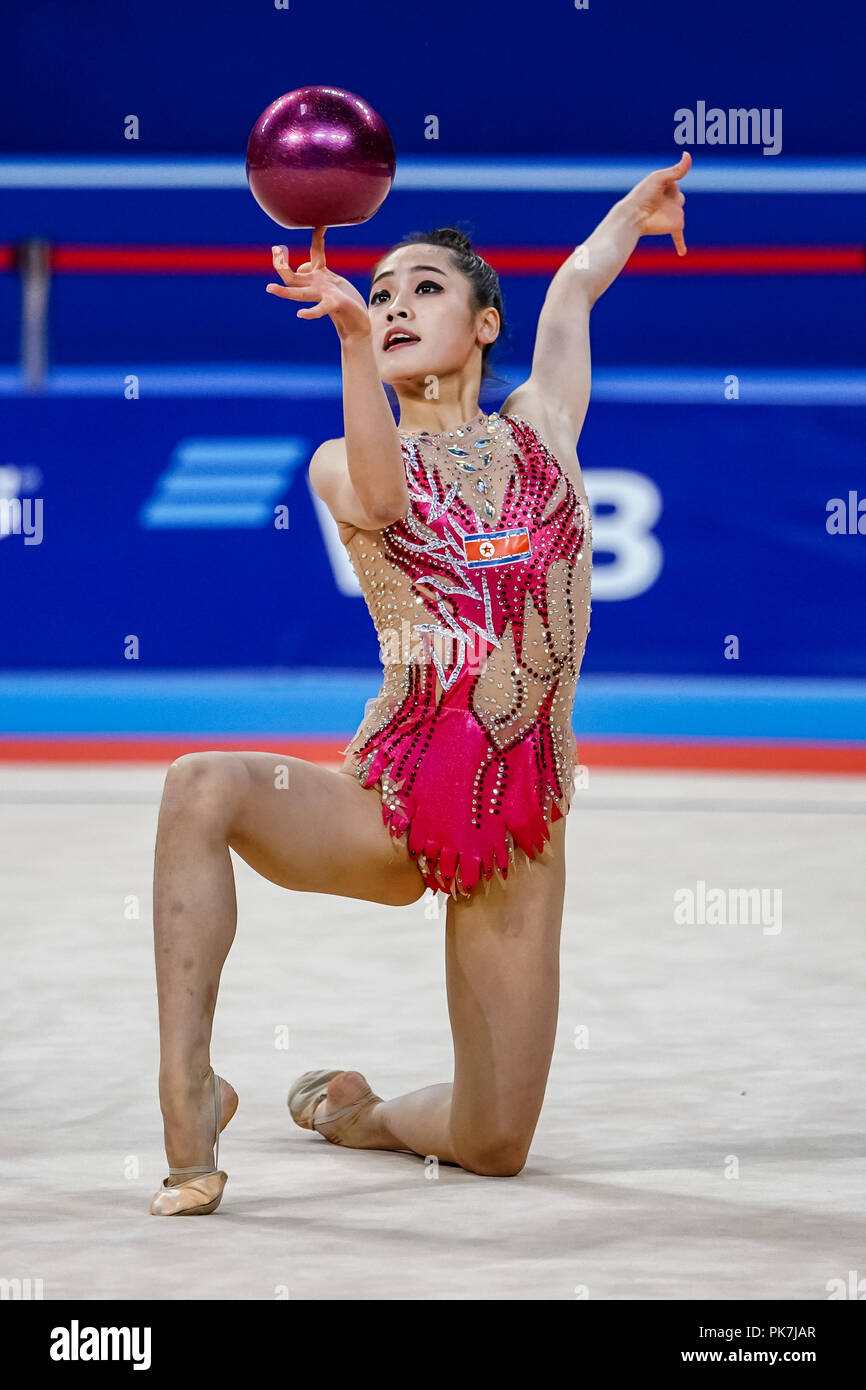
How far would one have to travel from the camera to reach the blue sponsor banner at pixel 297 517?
674 cm

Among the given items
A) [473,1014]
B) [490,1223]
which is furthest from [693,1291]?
[473,1014]

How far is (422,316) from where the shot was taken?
2732 mm

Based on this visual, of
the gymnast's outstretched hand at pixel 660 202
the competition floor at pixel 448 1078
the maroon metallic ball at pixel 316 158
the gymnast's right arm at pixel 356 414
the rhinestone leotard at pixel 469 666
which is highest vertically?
the gymnast's outstretched hand at pixel 660 202

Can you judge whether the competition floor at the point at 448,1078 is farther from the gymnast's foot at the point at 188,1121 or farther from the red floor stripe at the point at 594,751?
the red floor stripe at the point at 594,751

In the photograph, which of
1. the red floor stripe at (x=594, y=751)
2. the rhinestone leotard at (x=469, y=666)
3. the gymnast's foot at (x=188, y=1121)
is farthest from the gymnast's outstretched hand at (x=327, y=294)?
the red floor stripe at (x=594, y=751)

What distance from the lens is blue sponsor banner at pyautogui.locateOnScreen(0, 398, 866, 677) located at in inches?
265

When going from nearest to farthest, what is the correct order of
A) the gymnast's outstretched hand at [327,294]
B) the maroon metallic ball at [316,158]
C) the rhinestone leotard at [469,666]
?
the gymnast's outstretched hand at [327,294]
the maroon metallic ball at [316,158]
the rhinestone leotard at [469,666]

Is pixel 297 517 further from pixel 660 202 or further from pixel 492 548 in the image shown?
pixel 492 548

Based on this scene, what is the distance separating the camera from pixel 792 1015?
3.39 meters

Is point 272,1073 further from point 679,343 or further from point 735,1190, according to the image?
point 679,343

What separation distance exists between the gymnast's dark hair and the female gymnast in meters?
0.04

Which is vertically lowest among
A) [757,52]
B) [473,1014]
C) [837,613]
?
[473,1014]

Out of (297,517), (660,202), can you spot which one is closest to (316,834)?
(660,202)

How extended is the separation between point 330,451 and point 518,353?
6.71 metres
